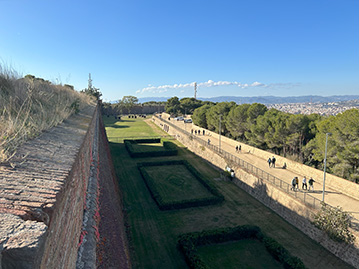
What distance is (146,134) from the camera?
4397 cm

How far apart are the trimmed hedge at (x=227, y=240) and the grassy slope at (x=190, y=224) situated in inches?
23.2

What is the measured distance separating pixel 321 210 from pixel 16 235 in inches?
568

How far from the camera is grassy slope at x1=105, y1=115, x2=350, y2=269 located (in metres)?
11.9

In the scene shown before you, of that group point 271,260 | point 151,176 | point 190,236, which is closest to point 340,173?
point 271,260

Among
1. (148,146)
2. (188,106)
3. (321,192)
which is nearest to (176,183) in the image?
(321,192)

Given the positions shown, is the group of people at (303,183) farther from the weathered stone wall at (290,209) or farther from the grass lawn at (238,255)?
the grass lawn at (238,255)

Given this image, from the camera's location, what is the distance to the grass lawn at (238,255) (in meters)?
11.5

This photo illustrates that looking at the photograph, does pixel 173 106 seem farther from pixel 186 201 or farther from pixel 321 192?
pixel 321 192

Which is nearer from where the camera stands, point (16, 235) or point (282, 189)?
point (16, 235)

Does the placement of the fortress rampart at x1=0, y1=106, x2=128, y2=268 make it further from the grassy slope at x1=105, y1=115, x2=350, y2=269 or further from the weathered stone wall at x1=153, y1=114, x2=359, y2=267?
the weathered stone wall at x1=153, y1=114, x2=359, y2=267

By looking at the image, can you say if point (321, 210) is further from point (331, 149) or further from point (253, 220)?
point (331, 149)

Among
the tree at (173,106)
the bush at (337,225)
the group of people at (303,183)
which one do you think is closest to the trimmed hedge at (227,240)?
the bush at (337,225)

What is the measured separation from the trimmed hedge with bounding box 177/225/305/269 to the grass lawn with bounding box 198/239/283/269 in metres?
0.24

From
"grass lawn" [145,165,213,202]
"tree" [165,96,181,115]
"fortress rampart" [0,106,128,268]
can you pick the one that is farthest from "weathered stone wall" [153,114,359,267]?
"tree" [165,96,181,115]
